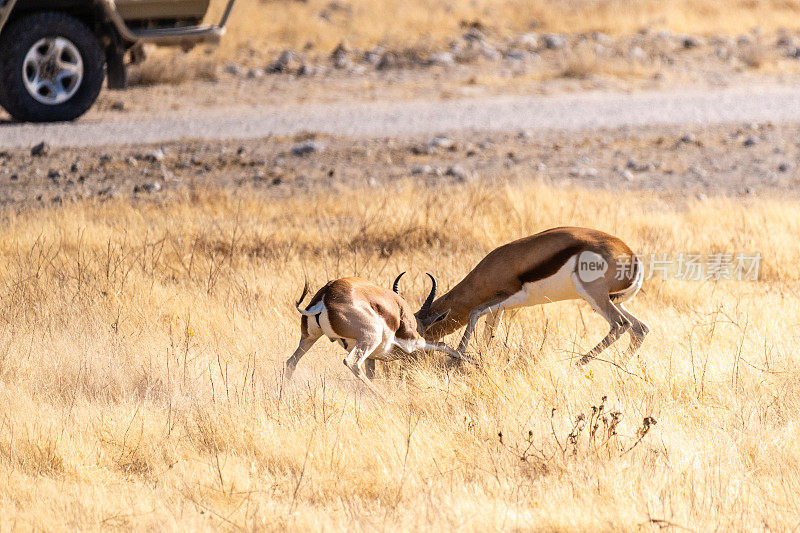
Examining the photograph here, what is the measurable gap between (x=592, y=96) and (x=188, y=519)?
11.6m

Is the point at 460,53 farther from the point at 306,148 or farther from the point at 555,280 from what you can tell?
the point at 555,280

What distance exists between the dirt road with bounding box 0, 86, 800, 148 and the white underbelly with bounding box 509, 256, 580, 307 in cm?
663

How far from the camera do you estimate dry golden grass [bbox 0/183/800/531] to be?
148 inches

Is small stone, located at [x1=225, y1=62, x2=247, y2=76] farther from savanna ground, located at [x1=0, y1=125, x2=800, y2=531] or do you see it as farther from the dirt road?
savanna ground, located at [x1=0, y1=125, x2=800, y2=531]

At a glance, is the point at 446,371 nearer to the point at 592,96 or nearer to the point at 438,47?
the point at 592,96

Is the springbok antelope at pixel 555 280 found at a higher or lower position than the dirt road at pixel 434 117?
higher

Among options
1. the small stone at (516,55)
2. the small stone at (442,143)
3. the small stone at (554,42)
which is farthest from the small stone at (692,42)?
the small stone at (442,143)

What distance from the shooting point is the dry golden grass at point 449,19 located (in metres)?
19.9

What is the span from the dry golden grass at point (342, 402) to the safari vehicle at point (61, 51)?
13.6 ft

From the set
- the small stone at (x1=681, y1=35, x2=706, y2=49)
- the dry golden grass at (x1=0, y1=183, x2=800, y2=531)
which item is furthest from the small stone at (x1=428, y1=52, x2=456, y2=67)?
the dry golden grass at (x1=0, y1=183, x2=800, y2=531)

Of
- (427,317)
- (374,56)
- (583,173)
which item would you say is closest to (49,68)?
(583,173)

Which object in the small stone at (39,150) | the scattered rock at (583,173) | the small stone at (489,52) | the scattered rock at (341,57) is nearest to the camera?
the small stone at (39,150)

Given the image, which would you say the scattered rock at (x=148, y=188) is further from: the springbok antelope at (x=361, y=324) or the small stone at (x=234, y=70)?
the small stone at (x=234, y=70)

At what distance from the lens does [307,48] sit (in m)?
19.0
